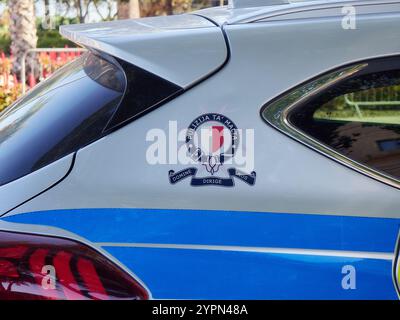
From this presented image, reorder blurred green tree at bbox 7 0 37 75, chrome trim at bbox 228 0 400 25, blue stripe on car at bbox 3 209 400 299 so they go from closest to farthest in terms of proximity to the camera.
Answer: blue stripe on car at bbox 3 209 400 299, chrome trim at bbox 228 0 400 25, blurred green tree at bbox 7 0 37 75

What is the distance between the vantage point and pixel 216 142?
200cm

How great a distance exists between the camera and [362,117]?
6.91 feet

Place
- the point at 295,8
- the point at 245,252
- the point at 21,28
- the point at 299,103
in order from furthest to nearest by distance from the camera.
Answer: the point at 21,28 < the point at 295,8 < the point at 299,103 < the point at 245,252

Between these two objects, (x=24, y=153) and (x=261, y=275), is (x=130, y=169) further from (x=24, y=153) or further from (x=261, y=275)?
(x=261, y=275)

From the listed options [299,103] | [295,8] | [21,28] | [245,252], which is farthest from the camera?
[21,28]

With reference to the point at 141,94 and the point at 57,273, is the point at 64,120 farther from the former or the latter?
the point at 57,273

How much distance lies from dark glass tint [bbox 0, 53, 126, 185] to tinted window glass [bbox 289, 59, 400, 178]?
0.56m

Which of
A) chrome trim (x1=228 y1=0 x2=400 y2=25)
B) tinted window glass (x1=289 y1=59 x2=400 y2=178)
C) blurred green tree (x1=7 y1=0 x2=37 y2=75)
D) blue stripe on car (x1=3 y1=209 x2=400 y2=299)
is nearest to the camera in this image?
blue stripe on car (x1=3 y1=209 x2=400 y2=299)

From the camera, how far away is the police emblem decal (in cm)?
197

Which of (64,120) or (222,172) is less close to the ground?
(64,120)

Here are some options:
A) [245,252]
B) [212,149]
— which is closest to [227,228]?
[245,252]

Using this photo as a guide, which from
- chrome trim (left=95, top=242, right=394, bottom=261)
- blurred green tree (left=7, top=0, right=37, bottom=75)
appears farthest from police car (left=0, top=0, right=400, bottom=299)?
blurred green tree (left=7, top=0, right=37, bottom=75)

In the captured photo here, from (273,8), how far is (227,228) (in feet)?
2.50

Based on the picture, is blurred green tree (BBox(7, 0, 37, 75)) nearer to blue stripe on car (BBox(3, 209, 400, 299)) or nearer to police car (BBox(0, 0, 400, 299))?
police car (BBox(0, 0, 400, 299))
